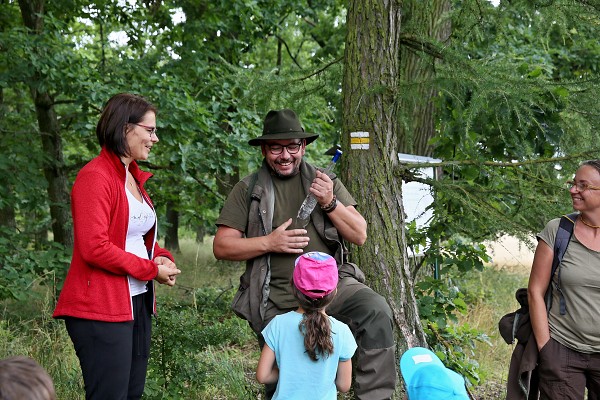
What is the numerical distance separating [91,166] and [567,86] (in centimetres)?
339

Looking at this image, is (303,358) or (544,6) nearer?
(303,358)

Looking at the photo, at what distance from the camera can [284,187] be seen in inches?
167

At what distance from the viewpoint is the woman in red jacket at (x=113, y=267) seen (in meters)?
3.33

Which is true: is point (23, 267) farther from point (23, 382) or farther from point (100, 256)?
point (23, 382)

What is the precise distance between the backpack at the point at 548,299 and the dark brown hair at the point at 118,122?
242 cm

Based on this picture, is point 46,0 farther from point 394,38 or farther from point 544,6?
point 544,6

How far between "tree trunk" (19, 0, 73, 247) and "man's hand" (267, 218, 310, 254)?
6335mm

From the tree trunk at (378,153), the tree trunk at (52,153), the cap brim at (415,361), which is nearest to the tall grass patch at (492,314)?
the tree trunk at (378,153)

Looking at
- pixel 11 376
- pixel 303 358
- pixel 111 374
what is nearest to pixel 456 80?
pixel 303 358

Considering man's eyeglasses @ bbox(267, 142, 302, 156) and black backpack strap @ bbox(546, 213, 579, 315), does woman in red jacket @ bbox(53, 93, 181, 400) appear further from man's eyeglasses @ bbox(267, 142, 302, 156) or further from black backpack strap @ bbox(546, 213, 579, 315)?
black backpack strap @ bbox(546, 213, 579, 315)

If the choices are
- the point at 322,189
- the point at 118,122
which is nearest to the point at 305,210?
the point at 322,189

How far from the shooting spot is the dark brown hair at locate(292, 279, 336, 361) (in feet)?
10.5

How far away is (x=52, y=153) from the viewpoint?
408 inches

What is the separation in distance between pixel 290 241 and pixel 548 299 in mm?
1540
